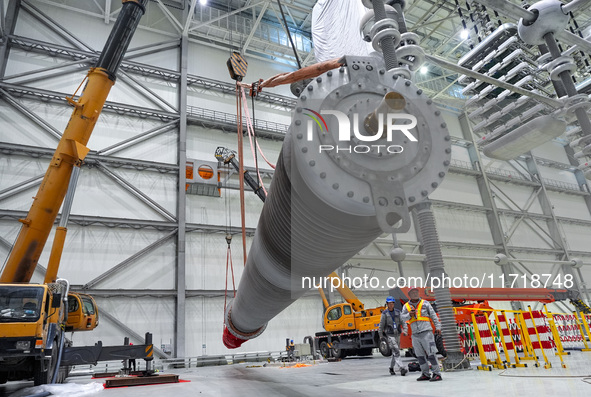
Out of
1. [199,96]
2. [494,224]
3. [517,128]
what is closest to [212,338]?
[199,96]

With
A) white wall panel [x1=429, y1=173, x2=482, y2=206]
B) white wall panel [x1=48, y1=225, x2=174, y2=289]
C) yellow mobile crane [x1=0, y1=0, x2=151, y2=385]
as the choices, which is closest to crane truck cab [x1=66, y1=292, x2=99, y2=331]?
yellow mobile crane [x1=0, y1=0, x2=151, y2=385]

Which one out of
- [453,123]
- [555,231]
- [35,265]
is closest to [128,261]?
[35,265]

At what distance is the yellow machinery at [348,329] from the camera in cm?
1248

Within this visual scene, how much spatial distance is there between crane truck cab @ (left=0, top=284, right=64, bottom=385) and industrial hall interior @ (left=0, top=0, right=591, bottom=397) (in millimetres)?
31

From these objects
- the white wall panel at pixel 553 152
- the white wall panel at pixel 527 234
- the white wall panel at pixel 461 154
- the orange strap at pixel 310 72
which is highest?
the white wall panel at pixel 553 152

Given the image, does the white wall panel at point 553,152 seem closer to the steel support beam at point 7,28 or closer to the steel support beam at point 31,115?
the steel support beam at point 31,115

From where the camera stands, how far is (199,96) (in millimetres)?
17703

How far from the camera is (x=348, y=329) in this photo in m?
13.2

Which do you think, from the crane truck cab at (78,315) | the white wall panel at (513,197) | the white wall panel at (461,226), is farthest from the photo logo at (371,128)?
the white wall panel at (513,197)

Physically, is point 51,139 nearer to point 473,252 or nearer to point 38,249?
point 38,249

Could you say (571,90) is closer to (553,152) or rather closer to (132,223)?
(132,223)

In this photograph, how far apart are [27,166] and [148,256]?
5.34 m

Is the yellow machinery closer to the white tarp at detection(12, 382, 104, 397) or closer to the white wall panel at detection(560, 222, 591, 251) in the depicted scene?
the white tarp at detection(12, 382, 104, 397)

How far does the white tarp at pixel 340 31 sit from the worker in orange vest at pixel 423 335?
12.3 feet
